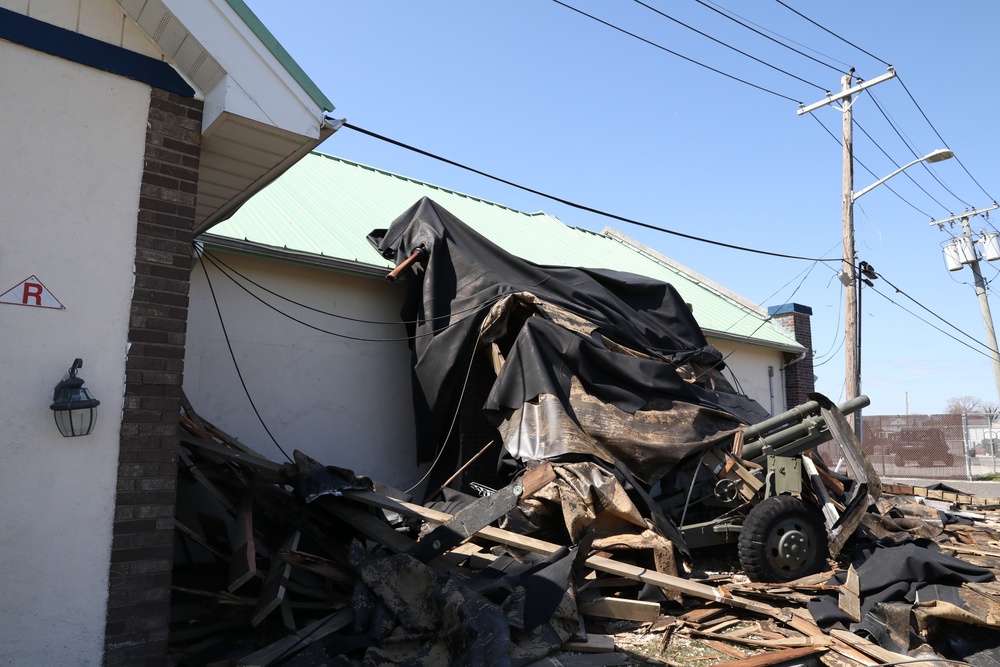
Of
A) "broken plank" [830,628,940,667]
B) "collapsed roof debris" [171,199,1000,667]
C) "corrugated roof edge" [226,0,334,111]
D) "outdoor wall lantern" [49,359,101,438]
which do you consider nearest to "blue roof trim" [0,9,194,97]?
"corrugated roof edge" [226,0,334,111]

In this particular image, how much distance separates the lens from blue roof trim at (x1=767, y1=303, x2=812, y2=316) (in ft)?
58.2

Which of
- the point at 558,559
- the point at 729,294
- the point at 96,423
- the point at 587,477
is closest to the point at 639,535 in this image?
the point at 587,477

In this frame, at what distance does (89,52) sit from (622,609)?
18.4ft

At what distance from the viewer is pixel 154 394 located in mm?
4438

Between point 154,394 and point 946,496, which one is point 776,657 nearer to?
point 154,394

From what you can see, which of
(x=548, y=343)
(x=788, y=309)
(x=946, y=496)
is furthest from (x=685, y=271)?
(x=548, y=343)

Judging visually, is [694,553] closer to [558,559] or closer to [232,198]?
[558,559]

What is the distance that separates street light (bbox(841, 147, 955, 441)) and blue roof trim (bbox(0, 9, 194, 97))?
1435 cm

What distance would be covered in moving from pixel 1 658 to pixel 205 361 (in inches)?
180

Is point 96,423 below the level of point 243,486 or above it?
above

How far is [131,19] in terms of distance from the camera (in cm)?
462

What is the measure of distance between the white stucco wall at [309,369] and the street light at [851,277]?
33.9ft

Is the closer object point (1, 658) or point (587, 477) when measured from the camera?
point (1, 658)

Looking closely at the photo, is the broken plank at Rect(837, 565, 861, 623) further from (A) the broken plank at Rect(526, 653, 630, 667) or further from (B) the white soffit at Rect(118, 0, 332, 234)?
(B) the white soffit at Rect(118, 0, 332, 234)
